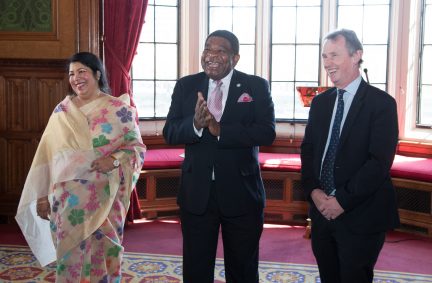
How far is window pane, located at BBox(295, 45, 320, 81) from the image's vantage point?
6.09m

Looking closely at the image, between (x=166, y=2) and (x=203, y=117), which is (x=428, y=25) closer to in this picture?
(x=166, y=2)

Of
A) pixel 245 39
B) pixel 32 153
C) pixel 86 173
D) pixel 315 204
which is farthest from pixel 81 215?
pixel 245 39

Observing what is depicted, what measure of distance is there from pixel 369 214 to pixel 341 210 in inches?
4.5

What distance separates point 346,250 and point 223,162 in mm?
Result: 657

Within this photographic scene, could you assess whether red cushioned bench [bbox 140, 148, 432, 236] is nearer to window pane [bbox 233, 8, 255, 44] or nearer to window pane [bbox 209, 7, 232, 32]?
window pane [bbox 233, 8, 255, 44]

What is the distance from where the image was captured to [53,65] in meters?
4.96

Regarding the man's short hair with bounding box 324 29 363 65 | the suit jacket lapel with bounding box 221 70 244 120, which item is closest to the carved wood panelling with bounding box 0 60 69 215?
the suit jacket lapel with bounding box 221 70 244 120

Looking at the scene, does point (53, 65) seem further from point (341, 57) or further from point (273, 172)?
point (341, 57)

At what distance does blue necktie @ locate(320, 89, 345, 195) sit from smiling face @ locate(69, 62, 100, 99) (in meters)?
1.40

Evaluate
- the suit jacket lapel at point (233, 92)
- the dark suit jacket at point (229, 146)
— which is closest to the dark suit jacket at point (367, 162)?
A: the dark suit jacket at point (229, 146)

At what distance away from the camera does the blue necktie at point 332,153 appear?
2320mm

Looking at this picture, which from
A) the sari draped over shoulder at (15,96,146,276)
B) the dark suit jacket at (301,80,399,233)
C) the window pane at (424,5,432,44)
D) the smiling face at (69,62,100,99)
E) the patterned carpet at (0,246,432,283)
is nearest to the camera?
the dark suit jacket at (301,80,399,233)

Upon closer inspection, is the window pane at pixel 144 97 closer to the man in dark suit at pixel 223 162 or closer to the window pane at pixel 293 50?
the window pane at pixel 293 50

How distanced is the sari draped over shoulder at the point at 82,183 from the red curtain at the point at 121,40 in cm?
205
